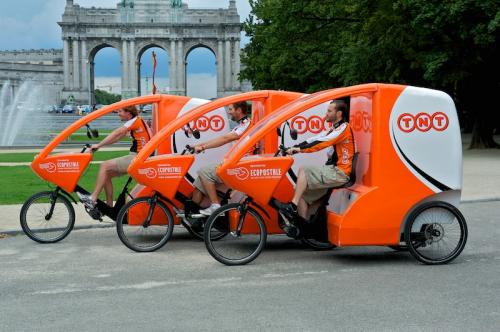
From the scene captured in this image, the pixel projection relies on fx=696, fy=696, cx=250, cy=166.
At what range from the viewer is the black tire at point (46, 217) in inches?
344

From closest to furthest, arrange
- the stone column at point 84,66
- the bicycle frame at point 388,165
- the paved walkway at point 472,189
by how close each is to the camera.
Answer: the bicycle frame at point 388,165 → the paved walkway at point 472,189 → the stone column at point 84,66

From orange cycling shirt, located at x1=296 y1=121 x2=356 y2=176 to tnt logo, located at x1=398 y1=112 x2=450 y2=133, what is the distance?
563mm

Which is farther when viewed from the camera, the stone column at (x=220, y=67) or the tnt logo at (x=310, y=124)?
the stone column at (x=220, y=67)

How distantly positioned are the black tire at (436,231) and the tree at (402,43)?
55.3 ft

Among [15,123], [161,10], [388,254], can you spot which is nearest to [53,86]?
[161,10]

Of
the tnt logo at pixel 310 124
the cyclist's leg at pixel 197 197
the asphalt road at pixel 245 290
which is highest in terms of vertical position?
the tnt logo at pixel 310 124

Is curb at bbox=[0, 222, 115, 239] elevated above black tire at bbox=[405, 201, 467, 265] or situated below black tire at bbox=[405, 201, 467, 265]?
below

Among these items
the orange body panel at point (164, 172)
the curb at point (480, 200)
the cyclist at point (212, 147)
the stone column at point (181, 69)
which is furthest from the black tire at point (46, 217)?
the stone column at point (181, 69)

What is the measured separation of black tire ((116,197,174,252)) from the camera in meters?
8.00

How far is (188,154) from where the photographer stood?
8250 millimetres

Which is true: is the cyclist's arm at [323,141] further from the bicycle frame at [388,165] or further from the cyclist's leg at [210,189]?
the cyclist's leg at [210,189]

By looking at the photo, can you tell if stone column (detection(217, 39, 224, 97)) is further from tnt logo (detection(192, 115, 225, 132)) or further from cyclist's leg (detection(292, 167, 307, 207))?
cyclist's leg (detection(292, 167, 307, 207))

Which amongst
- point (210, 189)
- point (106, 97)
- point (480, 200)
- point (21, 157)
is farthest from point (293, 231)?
point (106, 97)

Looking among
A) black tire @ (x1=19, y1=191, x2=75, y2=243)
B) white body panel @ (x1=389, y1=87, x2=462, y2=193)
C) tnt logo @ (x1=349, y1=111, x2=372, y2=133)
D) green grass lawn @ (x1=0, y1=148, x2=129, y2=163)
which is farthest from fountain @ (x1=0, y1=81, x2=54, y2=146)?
white body panel @ (x1=389, y1=87, x2=462, y2=193)
